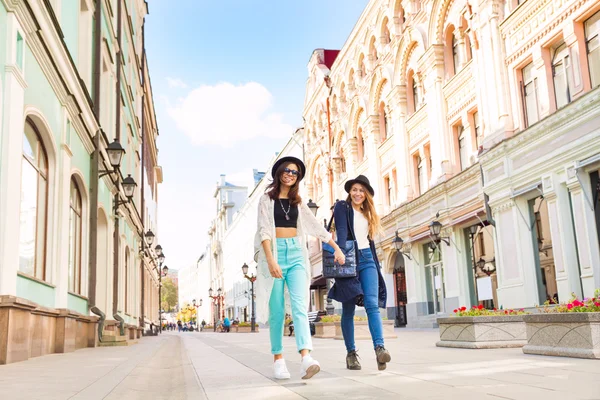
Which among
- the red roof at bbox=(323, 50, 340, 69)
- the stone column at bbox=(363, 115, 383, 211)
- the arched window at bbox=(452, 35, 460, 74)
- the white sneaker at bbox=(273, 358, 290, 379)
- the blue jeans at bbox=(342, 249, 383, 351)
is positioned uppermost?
the red roof at bbox=(323, 50, 340, 69)

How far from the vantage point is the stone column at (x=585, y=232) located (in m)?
14.3

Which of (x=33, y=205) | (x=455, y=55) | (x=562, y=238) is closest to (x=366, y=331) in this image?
(x=562, y=238)

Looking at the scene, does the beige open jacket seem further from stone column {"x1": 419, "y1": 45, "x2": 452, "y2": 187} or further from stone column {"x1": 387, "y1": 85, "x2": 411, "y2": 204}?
stone column {"x1": 387, "y1": 85, "x2": 411, "y2": 204}

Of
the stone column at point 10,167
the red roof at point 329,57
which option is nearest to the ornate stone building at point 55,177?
the stone column at point 10,167

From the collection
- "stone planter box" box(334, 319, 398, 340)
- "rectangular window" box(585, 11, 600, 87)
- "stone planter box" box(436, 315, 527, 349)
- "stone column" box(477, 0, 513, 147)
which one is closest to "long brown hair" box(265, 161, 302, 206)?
"stone planter box" box(436, 315, 527, 349)

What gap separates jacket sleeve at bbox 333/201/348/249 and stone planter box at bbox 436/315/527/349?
154 inches

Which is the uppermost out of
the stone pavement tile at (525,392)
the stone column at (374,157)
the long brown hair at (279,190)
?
the stone column at (374,157)

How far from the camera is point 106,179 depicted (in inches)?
732

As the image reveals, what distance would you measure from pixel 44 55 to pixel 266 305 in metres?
6.77

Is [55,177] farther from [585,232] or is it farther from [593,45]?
[593,45]

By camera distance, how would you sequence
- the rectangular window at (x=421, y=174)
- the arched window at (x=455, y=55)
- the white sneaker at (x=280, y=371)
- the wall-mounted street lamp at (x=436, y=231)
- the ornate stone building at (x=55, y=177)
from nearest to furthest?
A: the white sneaker at (x=280, y=371), the ornate stone building at (x=55, y=177), the wall-mounted street lamp at (x=436, y=231), the arched window at (x=455, y=55), the rectangular window at (x=421, y=174)

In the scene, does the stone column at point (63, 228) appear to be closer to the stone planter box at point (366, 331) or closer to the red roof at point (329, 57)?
the stone planter box at point (366, 331)

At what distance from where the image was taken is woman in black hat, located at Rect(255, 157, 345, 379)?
5562 mm

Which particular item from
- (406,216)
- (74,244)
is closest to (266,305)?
(74,244)
